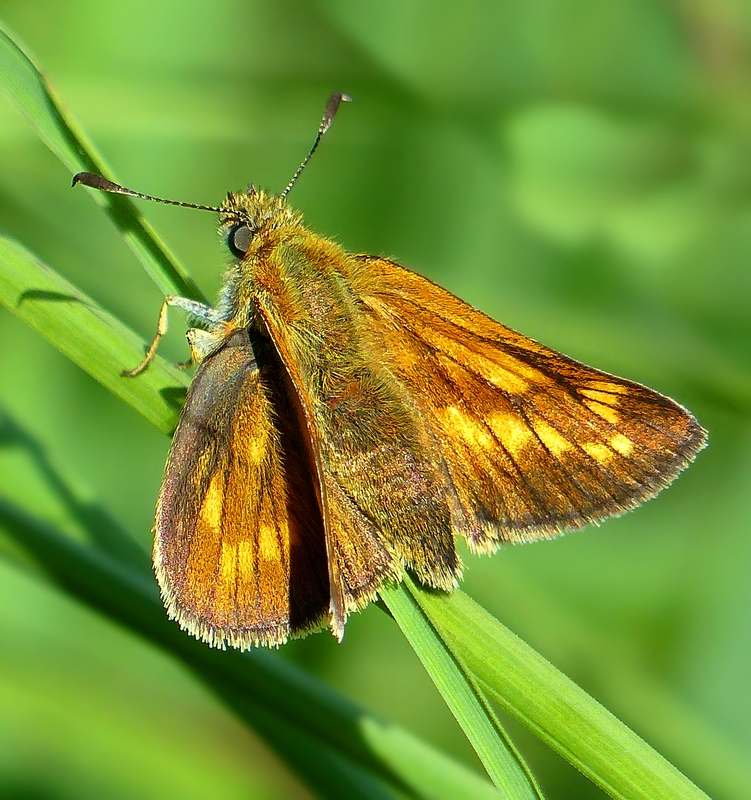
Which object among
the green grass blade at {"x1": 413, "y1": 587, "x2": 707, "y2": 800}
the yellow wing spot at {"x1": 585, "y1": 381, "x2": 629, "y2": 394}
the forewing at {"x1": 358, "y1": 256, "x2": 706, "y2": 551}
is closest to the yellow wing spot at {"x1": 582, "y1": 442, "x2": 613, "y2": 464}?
the forewing at {"x1": 358, "y1": 256, "x2": 706, "y2": 551}

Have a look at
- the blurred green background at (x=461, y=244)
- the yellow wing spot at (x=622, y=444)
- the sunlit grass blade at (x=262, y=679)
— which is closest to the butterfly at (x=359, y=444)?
the yellow wing spot at (x=622, y=444)

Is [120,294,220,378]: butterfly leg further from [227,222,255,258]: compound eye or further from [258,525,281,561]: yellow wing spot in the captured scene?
[258,525,281,561]: yellow wing spot

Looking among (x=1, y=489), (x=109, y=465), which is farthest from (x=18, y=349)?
(x=1, y=489)

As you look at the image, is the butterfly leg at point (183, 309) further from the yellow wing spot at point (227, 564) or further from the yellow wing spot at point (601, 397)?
the yellow wing spot at point (601, 397)

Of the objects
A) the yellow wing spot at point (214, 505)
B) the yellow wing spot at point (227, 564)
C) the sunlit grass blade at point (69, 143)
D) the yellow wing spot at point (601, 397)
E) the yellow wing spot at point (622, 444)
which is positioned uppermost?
the sunlit grass blade at point (69, 143)

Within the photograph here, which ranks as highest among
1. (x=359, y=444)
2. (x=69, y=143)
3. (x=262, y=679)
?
(x=69, y=143)

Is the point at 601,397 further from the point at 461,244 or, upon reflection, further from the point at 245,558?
the point at 461,244

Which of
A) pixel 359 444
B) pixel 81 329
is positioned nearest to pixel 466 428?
pixel 359 444
